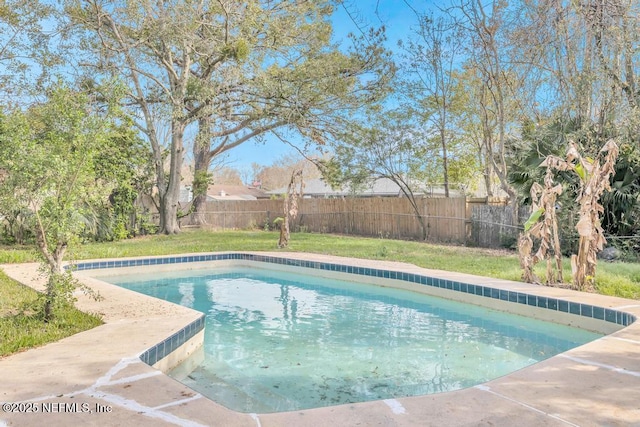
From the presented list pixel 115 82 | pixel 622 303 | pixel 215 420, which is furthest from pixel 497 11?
pixel 215 420

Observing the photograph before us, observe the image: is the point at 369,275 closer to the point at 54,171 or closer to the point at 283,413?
the point at 54,171

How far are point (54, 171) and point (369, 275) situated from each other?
5.13 meters

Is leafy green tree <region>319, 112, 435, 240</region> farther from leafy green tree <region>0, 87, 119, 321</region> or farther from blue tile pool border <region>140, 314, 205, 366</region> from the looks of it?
leafy green tree <region>0, 87, 119, 321</region>

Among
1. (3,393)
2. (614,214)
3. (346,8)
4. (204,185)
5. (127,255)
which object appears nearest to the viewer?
(3,393)

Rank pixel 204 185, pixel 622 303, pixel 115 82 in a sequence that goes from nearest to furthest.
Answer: pixel 115 82
pixel 622 303
pixel 204 185

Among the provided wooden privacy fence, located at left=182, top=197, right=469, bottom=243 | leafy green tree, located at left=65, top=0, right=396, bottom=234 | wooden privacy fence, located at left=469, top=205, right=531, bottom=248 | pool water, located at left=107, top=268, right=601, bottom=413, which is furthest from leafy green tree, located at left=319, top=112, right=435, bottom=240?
pool water, located at left=107, top=268, right=601, bottom=413

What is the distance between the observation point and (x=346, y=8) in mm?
3602

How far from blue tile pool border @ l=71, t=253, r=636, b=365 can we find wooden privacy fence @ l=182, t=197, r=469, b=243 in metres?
5.81

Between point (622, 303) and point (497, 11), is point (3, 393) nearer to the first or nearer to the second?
point (622, 303)

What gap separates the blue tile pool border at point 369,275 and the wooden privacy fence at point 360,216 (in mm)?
5806

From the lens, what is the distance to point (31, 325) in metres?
4.03

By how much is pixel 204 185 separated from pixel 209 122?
4.05 m

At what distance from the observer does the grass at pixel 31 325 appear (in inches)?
140

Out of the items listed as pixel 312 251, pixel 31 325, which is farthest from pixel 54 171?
pixel 312 251
